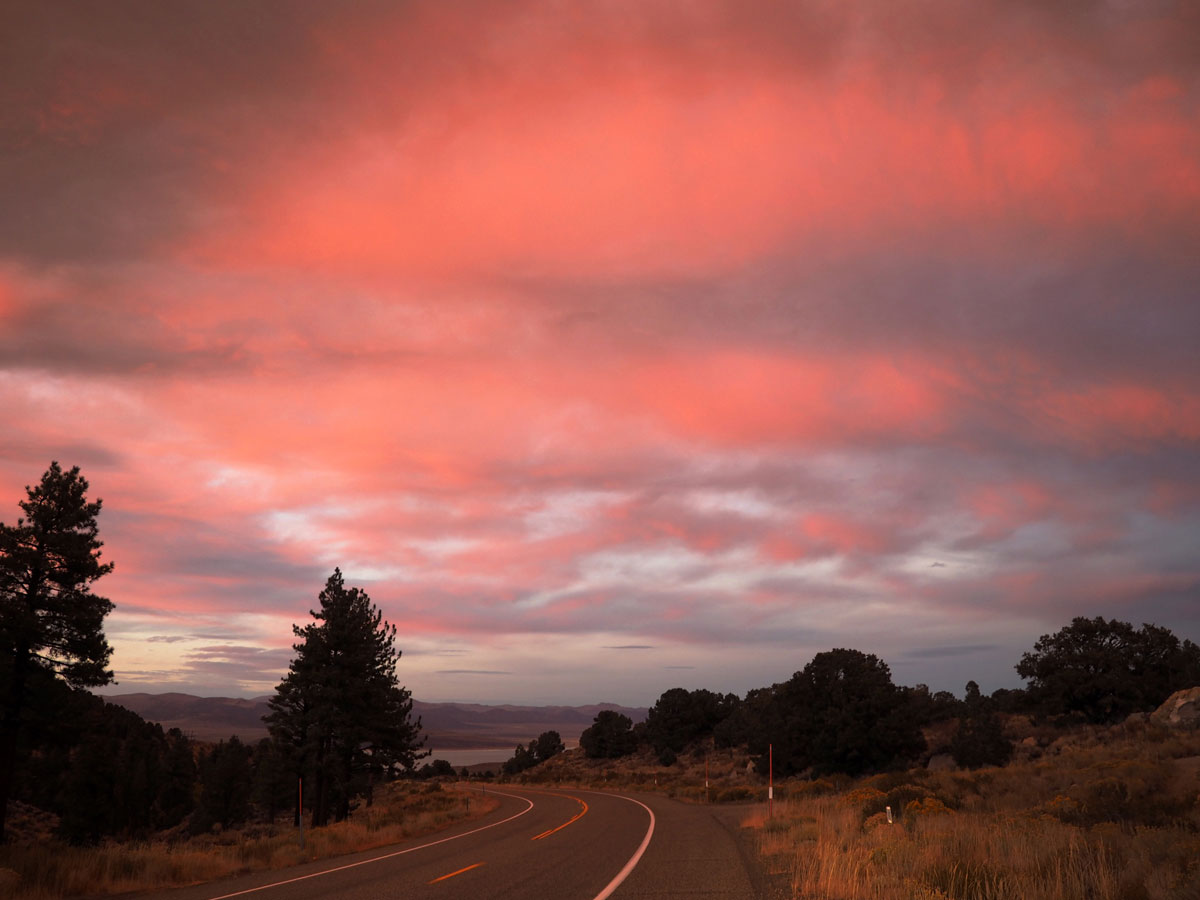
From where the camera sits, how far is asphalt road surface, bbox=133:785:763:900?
38.0 feet

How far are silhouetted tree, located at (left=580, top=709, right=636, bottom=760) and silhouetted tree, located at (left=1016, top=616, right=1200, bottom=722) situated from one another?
58.3 meters

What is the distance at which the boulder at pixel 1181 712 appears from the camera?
34.5 meters

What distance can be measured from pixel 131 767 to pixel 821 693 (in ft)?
180

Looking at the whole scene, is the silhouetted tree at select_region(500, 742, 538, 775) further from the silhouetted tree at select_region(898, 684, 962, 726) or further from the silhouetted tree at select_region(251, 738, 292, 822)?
the silhouetted tree at select_region(898, 684, 962, 726)

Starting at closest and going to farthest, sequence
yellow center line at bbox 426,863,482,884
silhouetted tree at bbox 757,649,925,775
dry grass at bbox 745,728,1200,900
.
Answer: dry grass at bbox 745,728,1200,900
yellow center line at bbox 426,863,482,884
silhouetted tree at bbox 757,649,925,775

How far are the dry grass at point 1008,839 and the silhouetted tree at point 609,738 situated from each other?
76.5m

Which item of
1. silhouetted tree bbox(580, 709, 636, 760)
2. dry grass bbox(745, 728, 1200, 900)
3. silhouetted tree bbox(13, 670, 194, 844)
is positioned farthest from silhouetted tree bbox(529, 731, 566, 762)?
dry grass bbox(745, 728, 1200, 900)

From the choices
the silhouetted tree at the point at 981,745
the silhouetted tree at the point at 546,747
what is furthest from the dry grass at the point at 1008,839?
the silhouetted tree at the point at 546,747

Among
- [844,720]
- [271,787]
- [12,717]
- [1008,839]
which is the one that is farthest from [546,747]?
[1008,839]

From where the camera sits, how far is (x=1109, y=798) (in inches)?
672

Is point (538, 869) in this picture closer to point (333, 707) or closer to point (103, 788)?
point (333, 707)

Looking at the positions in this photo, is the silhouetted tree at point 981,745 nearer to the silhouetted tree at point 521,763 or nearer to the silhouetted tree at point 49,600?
the silhouetted tree at point 49,600

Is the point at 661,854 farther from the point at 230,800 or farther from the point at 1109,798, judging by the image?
the point at 230,800

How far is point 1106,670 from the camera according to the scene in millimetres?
48656
